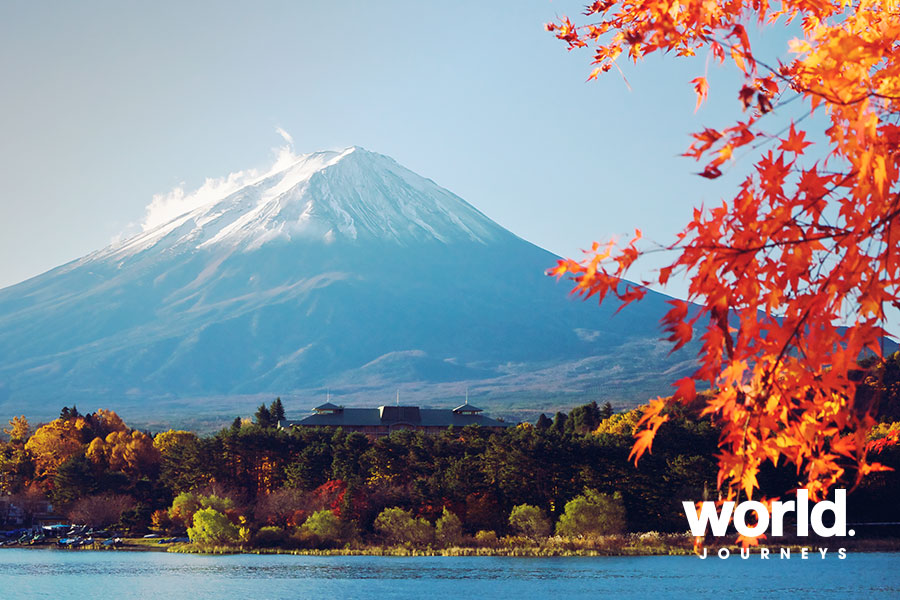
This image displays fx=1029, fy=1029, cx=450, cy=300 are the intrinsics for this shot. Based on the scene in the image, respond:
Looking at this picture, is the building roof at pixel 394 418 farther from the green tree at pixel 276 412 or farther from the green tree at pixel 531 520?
the green tree at pixel 531 520

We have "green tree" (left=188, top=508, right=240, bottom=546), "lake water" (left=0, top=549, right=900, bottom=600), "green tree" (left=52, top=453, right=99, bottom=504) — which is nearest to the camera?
"lake water" (left=0, top=549, right=900, bottom=600)

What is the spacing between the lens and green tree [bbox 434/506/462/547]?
47969 millimetres

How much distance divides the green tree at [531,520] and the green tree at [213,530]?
15181 mm

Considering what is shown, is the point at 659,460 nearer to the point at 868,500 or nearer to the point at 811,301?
the point at 868,500

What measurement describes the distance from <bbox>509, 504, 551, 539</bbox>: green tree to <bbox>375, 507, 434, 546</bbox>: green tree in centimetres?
432

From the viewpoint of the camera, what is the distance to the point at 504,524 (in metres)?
48.8

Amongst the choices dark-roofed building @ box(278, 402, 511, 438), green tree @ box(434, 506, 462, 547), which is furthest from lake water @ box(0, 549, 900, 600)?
dark-roofed building @ box(278, 402, 511, 438)

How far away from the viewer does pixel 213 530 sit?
171ft

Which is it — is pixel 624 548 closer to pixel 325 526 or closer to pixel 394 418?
pixel 325 526

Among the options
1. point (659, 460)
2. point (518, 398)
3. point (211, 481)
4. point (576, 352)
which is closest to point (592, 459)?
point (659, 460)

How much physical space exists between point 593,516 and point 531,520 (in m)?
2.87

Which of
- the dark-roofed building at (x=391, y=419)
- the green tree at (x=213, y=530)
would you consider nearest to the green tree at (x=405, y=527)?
the green tree at (x=213, y=530)

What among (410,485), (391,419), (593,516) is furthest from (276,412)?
(593,516)

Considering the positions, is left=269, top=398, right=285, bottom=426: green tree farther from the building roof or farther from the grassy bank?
the grassy bank
